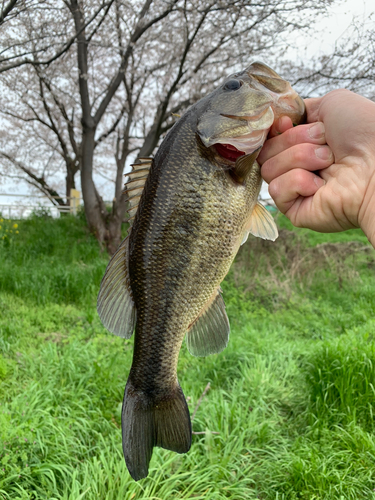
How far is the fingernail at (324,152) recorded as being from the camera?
1.72 m

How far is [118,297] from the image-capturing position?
152 centimetres

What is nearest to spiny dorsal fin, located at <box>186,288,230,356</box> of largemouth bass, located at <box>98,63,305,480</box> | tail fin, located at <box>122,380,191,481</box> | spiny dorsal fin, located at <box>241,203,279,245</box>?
largemouth bass, located at <box>98,63,305,480</box>

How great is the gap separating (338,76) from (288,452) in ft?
30.2

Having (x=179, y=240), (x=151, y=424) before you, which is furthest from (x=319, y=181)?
(x=151, y=424)

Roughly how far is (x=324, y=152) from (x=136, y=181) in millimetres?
843

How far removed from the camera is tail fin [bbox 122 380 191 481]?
1.39 m

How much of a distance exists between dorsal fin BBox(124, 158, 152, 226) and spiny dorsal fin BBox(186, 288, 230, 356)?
1.59 feet

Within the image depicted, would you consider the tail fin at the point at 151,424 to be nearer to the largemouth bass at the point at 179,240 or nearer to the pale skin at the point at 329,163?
the largemouth bass at the point at 179,240

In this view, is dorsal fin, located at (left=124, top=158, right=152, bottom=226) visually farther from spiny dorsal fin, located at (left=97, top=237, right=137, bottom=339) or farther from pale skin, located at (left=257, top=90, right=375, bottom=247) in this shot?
pale skin, located at (left=257, top=90, right=375, bottom=247)

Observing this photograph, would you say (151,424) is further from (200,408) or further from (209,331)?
(200,408)

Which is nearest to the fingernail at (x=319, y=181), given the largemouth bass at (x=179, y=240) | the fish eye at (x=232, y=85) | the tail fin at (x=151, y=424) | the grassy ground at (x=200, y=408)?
the largemouth bass at (x=179, y=240)

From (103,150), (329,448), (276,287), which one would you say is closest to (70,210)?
(103,150)

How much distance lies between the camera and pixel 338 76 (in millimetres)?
9633

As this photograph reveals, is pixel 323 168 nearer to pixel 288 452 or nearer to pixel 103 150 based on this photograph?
pixel 288 452
